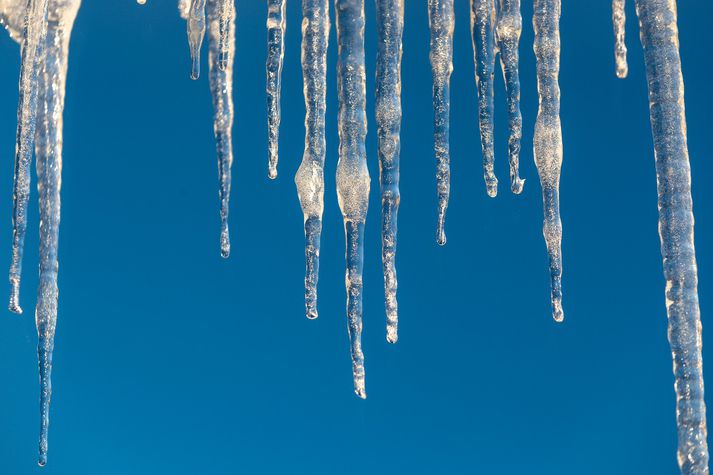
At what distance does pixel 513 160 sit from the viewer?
64cm

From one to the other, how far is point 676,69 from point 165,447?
1.07 meters

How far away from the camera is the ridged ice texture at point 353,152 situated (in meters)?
0.63

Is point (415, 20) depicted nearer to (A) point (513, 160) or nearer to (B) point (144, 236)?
(B) point (144, 236)

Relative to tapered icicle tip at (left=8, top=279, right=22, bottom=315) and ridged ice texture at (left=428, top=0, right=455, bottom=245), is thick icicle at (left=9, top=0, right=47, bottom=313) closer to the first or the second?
tapered icicle tip at (left=8, top=279, right=22, bottom=315)

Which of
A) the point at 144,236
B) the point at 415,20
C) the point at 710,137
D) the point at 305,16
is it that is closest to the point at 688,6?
the point at 710,137

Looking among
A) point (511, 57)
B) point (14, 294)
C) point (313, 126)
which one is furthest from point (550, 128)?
point (14, 294)

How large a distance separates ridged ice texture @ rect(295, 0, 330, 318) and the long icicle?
0.75 feet

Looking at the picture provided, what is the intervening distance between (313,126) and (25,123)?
26cm

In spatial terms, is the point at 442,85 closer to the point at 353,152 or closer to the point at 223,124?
the point at 353,152

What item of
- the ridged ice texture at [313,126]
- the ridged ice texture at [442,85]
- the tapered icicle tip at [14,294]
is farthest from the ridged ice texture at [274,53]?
the tapered icicle tip at [14,294]

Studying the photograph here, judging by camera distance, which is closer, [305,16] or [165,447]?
[305,16]

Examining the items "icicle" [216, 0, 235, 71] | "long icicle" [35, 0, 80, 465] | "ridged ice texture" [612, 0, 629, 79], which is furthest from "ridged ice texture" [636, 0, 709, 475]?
"long icicle" [35, 0, 80, 465]

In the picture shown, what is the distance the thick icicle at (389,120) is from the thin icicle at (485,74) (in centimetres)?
7

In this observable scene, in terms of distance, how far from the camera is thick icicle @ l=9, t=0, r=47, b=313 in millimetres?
685
